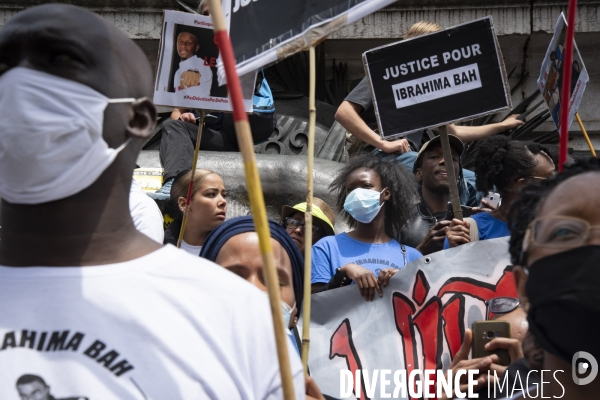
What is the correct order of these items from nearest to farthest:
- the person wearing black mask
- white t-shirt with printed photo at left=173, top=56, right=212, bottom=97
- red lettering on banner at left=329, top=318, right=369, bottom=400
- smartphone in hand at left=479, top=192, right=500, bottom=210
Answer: the person wearing black mask → red lettering on banner at left=329, top=318, right=369, bottom=400 → smartphone in hand at left=479, top=192, right=500, bottom=210 → white t-shirt with printed photo at left=173, top=56, right=212, bottom=97

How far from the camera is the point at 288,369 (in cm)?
157

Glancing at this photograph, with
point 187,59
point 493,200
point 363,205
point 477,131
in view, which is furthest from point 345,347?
point 477,131

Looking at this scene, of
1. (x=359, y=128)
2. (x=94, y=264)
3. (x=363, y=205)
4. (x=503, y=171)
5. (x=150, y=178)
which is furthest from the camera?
(x=150, y=178)

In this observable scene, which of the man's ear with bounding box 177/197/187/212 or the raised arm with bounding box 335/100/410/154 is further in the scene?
the raised arm with bounding box 335/100/410/154

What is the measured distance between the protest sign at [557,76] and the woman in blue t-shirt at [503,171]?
0.21 metres

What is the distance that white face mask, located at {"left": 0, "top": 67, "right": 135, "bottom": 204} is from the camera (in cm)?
164

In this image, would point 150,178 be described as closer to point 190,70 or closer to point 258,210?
point 190,70

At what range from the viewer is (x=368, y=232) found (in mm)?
4832

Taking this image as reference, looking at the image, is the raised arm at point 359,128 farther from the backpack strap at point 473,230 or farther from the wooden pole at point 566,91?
the wooden pole at point 566,91

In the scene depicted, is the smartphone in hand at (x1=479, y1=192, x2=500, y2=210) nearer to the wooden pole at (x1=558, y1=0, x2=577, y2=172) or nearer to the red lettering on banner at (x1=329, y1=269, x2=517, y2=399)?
the red lettering on banner at (x1=329, y1=269, x2=517, y2=399)

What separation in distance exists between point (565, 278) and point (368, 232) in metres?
2.95

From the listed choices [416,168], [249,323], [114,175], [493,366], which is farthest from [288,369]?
[416,168]

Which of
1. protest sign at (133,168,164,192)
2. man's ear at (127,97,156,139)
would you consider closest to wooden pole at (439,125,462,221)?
man's ear at (127,97,156,139)

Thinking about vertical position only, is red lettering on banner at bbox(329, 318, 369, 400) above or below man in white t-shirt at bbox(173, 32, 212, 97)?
below
